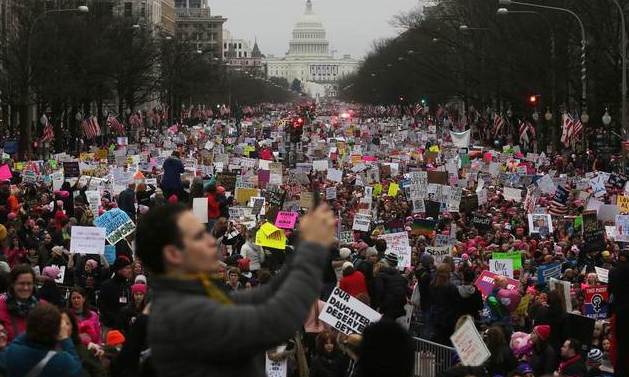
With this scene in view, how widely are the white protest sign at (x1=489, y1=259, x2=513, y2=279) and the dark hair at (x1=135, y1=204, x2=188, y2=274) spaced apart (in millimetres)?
12687

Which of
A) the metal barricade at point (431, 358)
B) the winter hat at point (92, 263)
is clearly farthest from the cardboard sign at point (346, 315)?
the winter hat at point (92, 263)

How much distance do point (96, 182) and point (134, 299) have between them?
55.1 ft

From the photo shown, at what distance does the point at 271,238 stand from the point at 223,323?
45.5 feet

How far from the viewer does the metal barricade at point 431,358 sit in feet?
40.2

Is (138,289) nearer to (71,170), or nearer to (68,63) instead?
(71,170)

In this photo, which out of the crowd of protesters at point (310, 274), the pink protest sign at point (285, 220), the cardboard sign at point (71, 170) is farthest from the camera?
the cardboard sign at point (71, 170)

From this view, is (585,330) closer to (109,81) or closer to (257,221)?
(257,221)

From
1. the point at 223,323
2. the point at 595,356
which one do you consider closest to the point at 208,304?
the point at 223,323

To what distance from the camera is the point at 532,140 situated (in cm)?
6300

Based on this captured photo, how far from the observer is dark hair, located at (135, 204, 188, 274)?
4.48 metres

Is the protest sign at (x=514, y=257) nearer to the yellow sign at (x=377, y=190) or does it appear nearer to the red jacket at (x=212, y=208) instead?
the red jacket at (x=212, y=208)

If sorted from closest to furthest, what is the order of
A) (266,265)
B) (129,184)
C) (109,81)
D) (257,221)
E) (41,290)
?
(41,290), (266,265), (257,221), (129,184), (109,81)

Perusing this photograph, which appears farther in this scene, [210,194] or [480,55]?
[480,55]

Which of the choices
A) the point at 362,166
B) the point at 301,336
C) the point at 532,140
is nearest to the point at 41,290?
the point at 301,336
